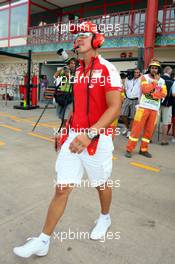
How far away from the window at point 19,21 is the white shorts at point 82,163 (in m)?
16.0

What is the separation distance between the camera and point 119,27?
1265cm

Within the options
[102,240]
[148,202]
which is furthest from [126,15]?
[102,240]

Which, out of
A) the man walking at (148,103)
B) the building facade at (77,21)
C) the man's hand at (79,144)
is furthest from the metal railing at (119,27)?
the man's hand at (79,144)

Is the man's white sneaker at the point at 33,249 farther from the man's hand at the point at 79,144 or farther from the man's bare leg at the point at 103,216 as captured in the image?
the man's hand at the point at 79,144

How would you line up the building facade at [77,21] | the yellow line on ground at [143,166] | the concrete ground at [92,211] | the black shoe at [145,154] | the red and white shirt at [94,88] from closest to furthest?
the red and white shirt at [94,88] < the concrete ground at [92,211] < the yellow line on ground at [143,166] < the black shoe at [145,154] < the building facade at [77,21]

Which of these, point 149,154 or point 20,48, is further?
point 20,48

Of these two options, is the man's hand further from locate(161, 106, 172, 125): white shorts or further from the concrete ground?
locate(161, 106, 172, 125): white shorts

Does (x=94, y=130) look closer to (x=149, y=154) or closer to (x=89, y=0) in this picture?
(x=149, y=154)

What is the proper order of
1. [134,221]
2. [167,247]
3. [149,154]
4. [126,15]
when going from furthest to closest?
[126,15], [149,154], [134,221], [167,247]

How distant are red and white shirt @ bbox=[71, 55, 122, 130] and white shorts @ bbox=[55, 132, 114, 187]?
157mm

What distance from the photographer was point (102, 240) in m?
2.39

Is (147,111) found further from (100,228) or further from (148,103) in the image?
(100,228)

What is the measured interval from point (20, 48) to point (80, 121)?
1542cm

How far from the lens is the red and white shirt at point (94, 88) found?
1.93 metres
